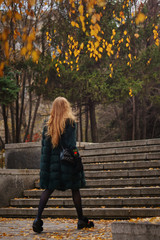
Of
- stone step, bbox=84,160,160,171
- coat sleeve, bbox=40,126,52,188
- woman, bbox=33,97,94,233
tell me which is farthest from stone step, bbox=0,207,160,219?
stone step, bbox=84,160,160,171

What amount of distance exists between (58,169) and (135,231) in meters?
1.71

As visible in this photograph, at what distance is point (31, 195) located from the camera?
7703 millimetres

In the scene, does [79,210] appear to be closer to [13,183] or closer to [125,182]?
[125,182]

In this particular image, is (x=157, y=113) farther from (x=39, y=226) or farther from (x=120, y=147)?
(x=39, y=226)

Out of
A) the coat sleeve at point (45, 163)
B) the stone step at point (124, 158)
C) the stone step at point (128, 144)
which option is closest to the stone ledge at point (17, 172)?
the stone step at point (124, 158)

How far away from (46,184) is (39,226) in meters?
0.56

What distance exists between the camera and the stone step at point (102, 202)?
6.27m

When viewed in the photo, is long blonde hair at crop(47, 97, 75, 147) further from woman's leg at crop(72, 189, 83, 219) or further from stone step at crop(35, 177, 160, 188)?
stone step at crop(35, 177, 160, 188)

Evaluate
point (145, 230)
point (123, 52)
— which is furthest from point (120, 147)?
point (123, 52)

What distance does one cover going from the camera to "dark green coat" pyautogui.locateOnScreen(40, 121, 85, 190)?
16.2ft

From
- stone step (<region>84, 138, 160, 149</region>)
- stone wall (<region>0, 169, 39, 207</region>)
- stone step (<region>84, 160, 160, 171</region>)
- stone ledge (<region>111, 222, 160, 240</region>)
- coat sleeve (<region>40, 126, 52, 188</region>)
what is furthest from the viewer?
stone step (<region>84, 138, 160, 149</region>)

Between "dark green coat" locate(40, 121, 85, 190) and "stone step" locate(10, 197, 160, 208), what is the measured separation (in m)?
1.64

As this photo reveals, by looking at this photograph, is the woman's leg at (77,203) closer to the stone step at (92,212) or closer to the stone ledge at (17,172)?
the stone step at (92,212)

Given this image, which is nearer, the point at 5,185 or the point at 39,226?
the point at 39,226
